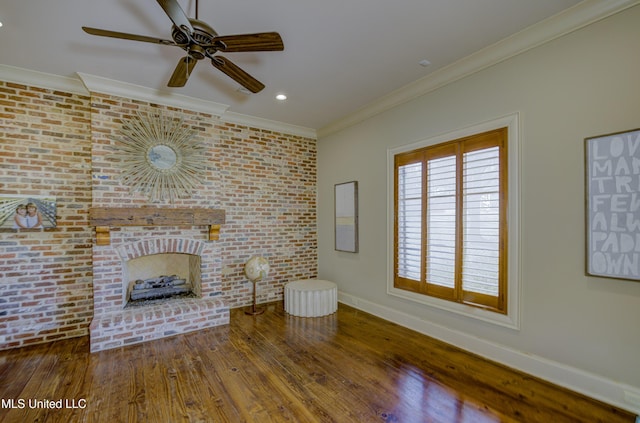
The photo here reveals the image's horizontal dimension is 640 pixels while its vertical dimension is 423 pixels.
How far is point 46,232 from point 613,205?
17.5 feet

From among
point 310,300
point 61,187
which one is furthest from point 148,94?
point 310,300

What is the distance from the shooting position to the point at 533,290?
251cm

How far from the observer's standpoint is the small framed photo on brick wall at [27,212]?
10.1ft

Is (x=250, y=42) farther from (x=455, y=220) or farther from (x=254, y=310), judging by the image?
(x=254, y=310)

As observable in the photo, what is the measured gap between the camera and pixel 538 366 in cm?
247

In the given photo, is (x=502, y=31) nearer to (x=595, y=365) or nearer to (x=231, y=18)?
(x=231, y=18)

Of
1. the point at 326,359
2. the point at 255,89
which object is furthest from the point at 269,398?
the point at 255,89

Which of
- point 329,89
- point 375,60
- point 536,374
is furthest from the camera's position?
point 329,89

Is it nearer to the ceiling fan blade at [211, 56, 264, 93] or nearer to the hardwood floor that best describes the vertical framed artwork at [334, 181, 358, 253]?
the hardwood floor

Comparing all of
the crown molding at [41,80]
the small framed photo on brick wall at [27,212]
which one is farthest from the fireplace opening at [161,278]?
the crown molding at [41,80]

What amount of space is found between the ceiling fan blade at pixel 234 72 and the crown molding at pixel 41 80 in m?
2.23

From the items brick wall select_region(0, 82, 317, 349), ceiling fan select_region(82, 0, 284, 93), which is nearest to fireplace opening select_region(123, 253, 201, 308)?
brick wall select_region(0, 82, 317, 349)

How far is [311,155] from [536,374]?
424cm

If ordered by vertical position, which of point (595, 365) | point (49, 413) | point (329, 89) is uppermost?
point (329, 89)
